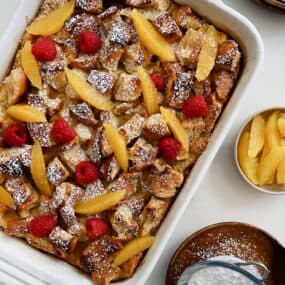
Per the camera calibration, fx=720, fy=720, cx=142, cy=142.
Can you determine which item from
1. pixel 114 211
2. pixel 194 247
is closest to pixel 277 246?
pixel 194 247

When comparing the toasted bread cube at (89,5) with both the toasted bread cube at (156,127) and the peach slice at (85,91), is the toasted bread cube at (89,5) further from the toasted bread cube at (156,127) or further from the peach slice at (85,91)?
the toasted bread cube at (156,127)

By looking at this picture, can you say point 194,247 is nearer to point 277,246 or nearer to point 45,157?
point 277,246

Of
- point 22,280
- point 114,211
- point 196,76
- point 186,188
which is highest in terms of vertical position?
point 196,76

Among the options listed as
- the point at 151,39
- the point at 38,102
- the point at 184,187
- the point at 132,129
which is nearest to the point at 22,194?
the point at 38,102

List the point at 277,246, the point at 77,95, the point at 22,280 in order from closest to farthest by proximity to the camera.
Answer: the point at 22,280
the point at 77,95
the point at 277,246

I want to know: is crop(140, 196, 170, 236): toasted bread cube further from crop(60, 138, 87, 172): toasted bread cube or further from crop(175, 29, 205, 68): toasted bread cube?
crop(175, 29, 205, 68): toasted bread cube

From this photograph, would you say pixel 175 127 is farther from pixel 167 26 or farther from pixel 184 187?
pixel 167 26

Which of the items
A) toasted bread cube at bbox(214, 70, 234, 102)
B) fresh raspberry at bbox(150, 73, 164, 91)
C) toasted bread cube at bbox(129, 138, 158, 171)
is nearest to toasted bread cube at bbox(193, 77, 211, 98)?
toasted bread cube at bbox(214, 70, 234, 102)
